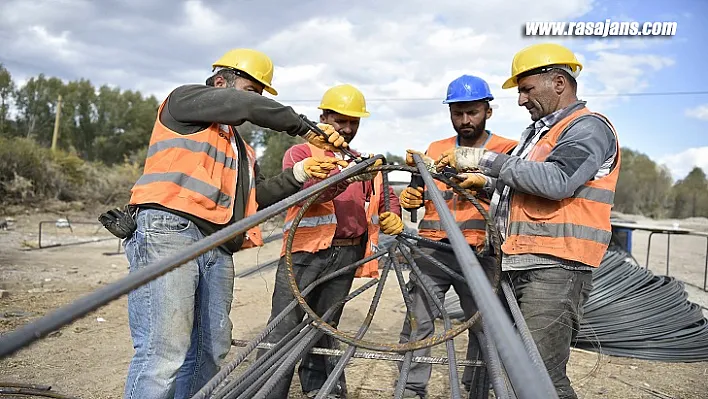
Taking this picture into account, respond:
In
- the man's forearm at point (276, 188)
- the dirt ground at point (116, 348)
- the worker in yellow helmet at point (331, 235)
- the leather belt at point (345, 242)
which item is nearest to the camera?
the man's forearm at point (276, 188)

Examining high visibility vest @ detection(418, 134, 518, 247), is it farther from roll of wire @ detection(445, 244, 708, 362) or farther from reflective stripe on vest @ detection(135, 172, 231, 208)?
reflective stripe on vest @ detection(135, 172, 231, 208)

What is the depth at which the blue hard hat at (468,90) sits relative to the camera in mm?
3777

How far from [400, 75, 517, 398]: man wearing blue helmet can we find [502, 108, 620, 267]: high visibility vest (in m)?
0.99

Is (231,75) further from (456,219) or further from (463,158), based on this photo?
(456,219)

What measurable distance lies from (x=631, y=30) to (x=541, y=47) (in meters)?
6.77

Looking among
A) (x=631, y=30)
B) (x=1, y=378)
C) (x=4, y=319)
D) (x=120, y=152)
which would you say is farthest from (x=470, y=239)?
(x=120, y=152)

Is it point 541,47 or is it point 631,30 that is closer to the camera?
point 541,47

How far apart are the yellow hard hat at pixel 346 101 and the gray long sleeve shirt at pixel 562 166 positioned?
46.3 inches

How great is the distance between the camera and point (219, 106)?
247 centimetres

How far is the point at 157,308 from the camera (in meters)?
2.37

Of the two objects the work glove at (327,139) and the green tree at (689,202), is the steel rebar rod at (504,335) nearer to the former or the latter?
the work glove at (327,139)

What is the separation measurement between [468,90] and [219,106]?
6.40ft

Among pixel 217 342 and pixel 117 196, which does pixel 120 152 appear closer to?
pixel 117 196

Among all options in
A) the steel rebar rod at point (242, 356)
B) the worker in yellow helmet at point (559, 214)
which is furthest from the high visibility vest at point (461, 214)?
the worker in yellow helmet at point (559, 214)
